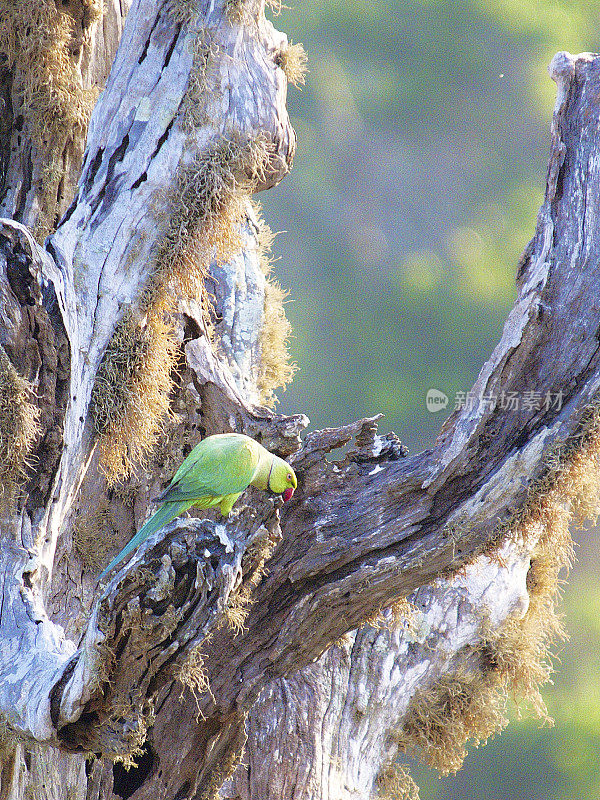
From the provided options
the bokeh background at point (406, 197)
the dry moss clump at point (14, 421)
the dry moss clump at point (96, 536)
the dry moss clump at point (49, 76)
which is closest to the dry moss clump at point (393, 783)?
the dry moss clump at point (96, 536)

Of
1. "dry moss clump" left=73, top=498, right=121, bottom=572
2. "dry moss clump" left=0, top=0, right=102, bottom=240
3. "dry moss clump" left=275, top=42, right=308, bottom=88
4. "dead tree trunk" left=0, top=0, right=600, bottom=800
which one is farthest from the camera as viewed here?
"dry moss clump" left=73, top=498, right=121, bottom=572

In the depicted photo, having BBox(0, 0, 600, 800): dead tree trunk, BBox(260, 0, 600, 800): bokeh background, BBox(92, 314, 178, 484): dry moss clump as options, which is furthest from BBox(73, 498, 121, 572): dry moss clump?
BBox(260, 0, 600, 800): bokeh background

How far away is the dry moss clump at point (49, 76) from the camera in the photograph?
229 centimetres

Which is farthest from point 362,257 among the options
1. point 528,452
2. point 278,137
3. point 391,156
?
→ point 528,452

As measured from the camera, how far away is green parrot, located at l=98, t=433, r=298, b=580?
1.59 metres

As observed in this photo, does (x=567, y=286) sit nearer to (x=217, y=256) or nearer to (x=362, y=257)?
(x=217, y=256)

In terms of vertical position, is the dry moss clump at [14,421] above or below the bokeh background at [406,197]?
below

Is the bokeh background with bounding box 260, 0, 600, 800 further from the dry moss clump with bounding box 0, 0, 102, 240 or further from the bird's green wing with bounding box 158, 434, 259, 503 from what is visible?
→ the bird's green wing with bounding box 158, 434, 259, 503

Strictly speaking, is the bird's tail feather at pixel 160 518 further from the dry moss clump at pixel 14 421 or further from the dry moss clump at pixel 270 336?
the dry moss clump at pixel 270 336

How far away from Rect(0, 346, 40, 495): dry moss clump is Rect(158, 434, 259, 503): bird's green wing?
0.35 meters

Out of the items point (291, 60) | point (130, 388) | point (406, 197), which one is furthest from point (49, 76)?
point (406, 197)

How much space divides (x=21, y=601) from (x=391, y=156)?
20.0 ft

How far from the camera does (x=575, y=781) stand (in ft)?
19.6

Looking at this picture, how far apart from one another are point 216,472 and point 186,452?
2.91ft
